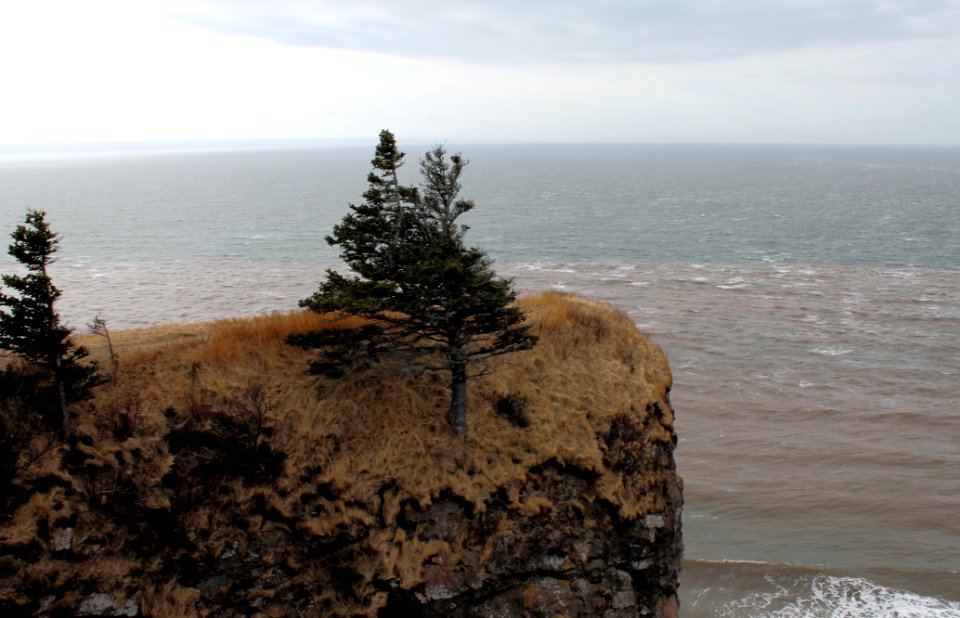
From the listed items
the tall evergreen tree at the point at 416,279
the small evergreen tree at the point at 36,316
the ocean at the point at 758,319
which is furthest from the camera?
the ocean at the point at 758,319

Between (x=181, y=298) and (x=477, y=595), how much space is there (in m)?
46.8

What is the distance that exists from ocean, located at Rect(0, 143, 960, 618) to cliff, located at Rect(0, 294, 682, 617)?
7257 millimetres

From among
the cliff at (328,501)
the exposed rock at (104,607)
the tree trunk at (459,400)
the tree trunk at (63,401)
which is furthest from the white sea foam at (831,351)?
the tree trunk at (63,401)

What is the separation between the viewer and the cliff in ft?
47.0

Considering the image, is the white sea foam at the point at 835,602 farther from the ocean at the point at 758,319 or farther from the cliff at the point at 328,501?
the cliff at the point at 328,501

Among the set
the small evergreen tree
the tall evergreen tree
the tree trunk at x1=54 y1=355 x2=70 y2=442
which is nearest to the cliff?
the tree trunk at x1=54 y1=355 x2=70 y2=442

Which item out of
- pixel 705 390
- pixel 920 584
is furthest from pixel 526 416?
pixel 705 390

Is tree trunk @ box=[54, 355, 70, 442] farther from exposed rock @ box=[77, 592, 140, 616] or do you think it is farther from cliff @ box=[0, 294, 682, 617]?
exposed rock @ box=[77, 592, 140, 616]

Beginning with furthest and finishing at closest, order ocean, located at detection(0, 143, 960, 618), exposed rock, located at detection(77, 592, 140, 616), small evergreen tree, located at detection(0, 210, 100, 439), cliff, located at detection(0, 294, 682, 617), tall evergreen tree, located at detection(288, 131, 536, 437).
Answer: ocean, located at detection(0, 143, 960, 618), tall evergreen tree, located at detection(288, 131, 536, 437), cliff, located at detection(0, 294, 682, 617), small evergreen tree, located at detection(0, 210, 100, 439), exposed rock, located at detection(77, 592, 140, 616)

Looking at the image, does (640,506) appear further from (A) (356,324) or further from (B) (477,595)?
(A) (356,324)

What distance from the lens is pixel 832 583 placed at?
2228 centimetres

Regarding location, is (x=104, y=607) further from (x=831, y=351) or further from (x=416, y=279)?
(x=831, y=351)

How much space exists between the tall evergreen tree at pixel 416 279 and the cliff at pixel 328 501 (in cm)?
160

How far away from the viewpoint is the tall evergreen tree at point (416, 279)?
15.9m
